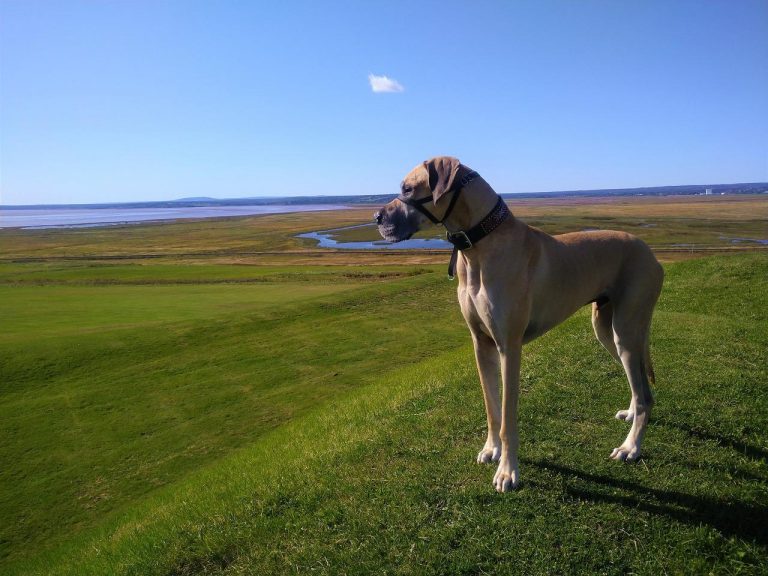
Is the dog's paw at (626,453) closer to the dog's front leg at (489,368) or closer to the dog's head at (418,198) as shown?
the dog's front leg at (489,368)

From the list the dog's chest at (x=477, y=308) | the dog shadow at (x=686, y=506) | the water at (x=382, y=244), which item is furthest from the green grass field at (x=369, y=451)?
the water at (x=382, y=244)

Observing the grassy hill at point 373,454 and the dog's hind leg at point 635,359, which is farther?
the dog's hind leg at point 635,359

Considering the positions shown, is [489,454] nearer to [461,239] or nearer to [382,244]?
[461,239]

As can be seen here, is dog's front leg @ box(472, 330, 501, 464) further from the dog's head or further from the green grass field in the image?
the dog's head

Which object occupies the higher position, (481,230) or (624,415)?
(481,230)

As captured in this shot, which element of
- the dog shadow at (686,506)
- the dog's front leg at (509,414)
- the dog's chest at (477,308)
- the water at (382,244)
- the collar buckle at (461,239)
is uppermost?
the collar buckle at (461,239)

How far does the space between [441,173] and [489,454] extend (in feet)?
8.42

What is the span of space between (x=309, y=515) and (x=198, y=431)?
7235 millimetres

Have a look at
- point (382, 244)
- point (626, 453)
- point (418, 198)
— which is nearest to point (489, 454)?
point (626, 453)

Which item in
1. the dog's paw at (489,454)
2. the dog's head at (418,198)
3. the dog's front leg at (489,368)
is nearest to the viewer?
the dog's head at (418,198)

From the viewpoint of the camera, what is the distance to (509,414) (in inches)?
165

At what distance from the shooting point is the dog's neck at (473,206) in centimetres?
407

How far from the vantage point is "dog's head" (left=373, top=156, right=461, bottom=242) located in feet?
12.9

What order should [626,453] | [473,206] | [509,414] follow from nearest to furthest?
[473,206] < [509,414] < [626,453]
